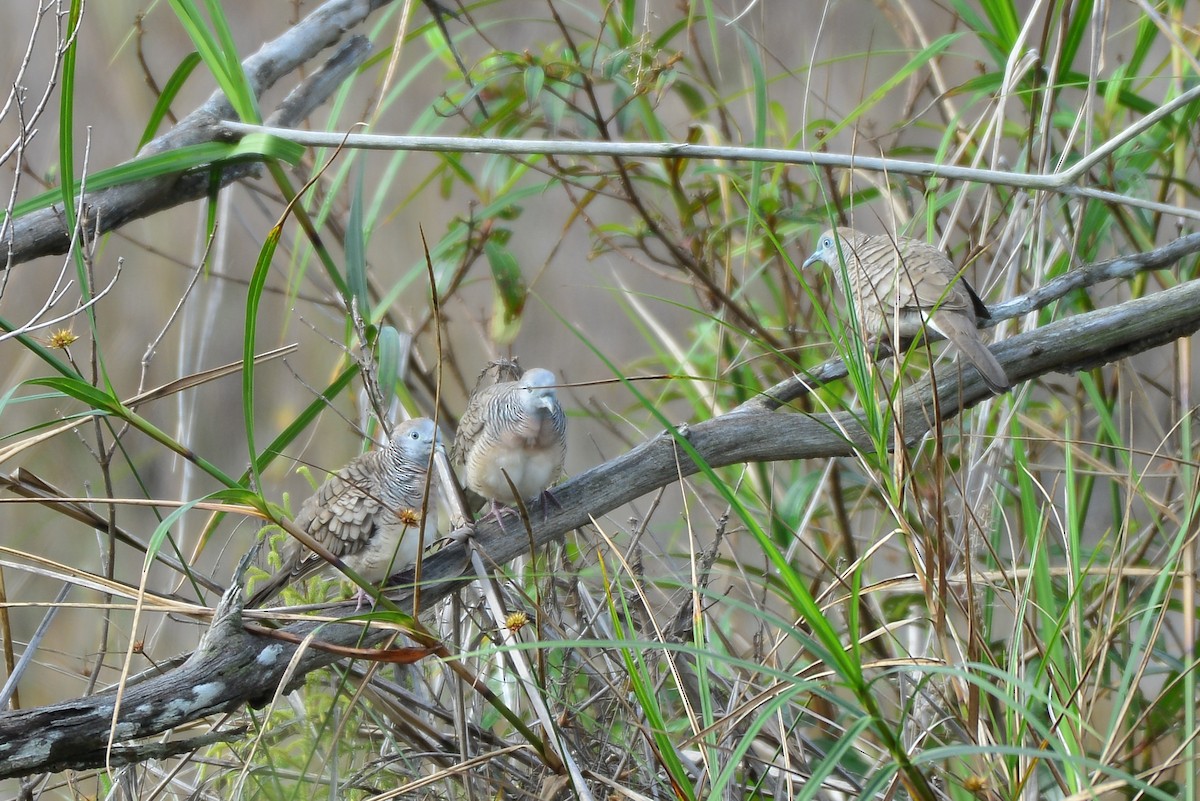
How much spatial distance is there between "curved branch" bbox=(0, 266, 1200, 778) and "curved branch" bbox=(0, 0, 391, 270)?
2.28 ft

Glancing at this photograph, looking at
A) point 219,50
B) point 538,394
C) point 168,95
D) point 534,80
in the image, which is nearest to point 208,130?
point 168,95

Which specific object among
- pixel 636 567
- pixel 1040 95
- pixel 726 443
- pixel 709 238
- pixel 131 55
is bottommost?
pixel 636 567

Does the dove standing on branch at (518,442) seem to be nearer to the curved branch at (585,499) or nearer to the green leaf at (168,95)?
the curved branch at (585,499)

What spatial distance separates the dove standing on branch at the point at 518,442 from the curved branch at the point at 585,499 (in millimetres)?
240

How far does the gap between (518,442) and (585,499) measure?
0.41 meters

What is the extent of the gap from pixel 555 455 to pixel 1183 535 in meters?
1.28

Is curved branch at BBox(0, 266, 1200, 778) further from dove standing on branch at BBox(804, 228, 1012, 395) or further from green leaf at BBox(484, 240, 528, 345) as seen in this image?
green leaf at BBox(484, 240, 528, 345)

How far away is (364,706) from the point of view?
1.86 meters

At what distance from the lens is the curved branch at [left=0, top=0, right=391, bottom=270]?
1977mm

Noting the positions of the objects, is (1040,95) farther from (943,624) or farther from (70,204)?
(70,204)

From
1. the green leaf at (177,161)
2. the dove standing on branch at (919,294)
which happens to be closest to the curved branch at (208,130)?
the green leaf at (177,161)

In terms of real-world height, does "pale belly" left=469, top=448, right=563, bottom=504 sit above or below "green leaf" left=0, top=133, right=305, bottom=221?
below

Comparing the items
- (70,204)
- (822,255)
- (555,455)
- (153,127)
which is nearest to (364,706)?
(555,455)

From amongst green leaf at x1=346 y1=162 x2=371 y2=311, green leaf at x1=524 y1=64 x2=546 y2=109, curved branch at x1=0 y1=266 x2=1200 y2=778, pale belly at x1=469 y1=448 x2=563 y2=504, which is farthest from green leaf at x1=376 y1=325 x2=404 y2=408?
green leaf at x1=524 y1=64 x2=546 y2=109
